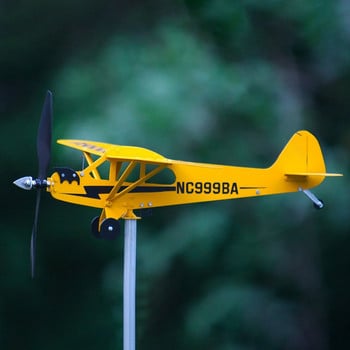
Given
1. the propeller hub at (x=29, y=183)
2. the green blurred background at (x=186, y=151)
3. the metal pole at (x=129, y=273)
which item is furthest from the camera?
the green blurred background at (x=186, y=151)

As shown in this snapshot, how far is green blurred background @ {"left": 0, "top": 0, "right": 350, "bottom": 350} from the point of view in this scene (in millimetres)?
2576

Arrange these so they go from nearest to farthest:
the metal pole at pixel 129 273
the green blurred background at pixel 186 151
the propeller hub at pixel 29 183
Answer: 1. the propeller hub at pixel 29 183
2. the metal pole at pixel 129 273
3. the green blurred background at pixel 186 151

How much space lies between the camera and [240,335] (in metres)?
2.72

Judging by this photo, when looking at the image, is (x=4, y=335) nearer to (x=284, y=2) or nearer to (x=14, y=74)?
(x=14, y=74)

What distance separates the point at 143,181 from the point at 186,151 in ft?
2.04

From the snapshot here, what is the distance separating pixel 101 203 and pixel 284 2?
A: 3.63ft

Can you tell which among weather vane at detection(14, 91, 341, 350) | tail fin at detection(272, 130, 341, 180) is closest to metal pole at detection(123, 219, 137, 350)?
weather vane at detection(14, 91, 341, 350)

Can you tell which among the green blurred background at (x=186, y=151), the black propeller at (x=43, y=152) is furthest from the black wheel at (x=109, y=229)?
the green blurred background at (x=186, y=151)

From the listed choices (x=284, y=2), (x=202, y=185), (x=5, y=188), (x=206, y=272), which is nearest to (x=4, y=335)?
(x=5, y=188)

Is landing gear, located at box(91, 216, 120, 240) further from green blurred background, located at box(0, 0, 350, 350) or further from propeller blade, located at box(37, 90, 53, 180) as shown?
green blurred background, located at box(0, 0, 350, 350)

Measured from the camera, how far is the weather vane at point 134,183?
1988 millimetres

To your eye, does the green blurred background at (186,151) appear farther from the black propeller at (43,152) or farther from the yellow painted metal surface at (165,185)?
the black propeller at (43,152)

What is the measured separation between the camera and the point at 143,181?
204 cm

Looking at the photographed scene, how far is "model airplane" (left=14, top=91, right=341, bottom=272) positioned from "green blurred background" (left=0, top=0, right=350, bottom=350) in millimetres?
459
